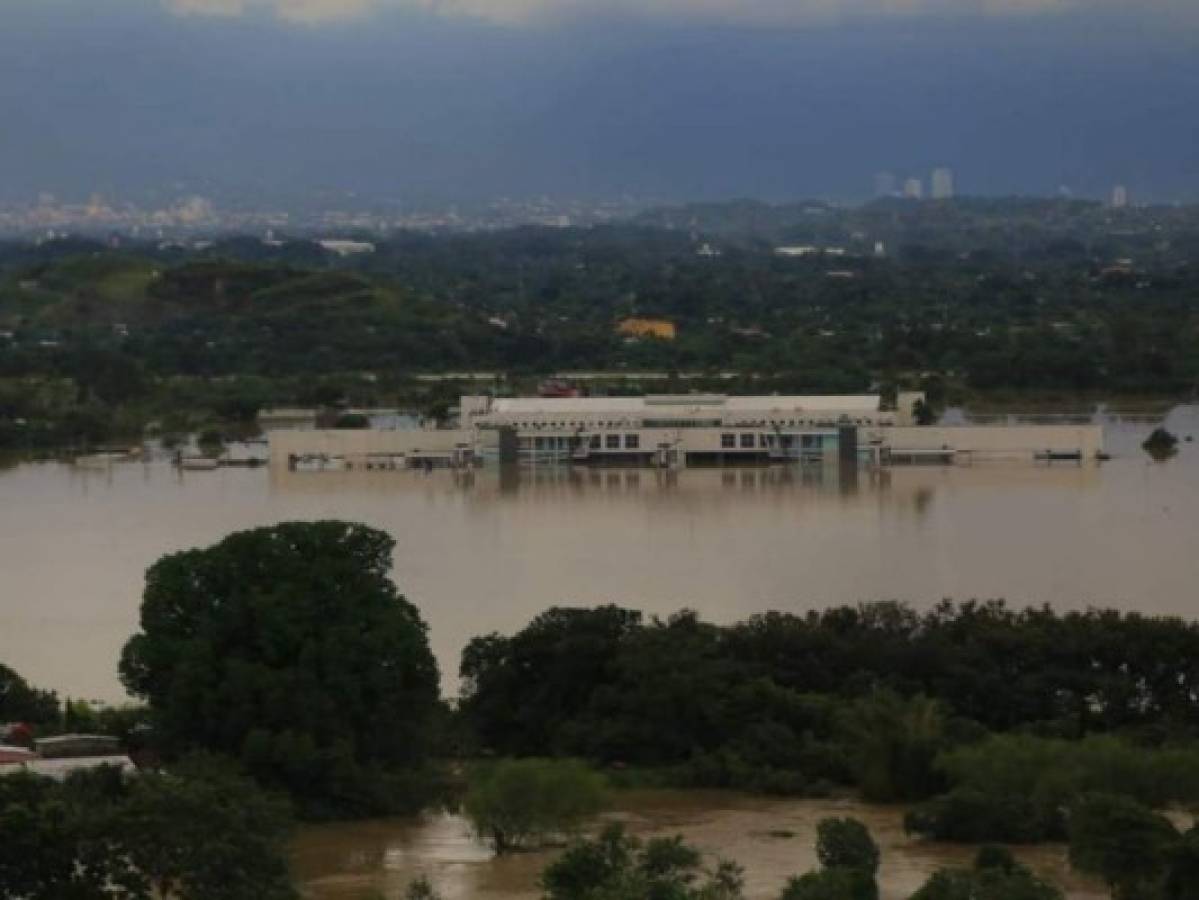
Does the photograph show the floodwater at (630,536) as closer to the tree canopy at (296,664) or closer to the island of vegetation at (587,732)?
the island of vegetation at (587,732)

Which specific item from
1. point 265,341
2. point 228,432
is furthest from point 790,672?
point 265,341

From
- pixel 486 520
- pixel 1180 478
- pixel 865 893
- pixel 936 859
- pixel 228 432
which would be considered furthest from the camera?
pixel 228 432

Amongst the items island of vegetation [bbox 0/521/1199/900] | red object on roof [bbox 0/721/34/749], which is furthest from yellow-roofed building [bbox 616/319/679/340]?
red object on roof [bbox 0/721/34/749]

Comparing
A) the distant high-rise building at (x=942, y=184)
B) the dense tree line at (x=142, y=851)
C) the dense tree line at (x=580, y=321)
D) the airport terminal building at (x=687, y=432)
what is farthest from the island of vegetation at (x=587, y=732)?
the distant high-rise building at (x=942, y=184)

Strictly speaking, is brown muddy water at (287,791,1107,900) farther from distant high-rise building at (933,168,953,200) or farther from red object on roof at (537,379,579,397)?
distant high-rise building at (933,168,953,200)

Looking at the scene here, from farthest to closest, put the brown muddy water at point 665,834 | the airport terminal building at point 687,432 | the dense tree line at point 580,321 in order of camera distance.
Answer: the dense tree line at point 580,321, the airport terminal building at point 687,432, the brown muddy water at point 665,834

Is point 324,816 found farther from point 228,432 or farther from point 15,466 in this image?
point 228,432
